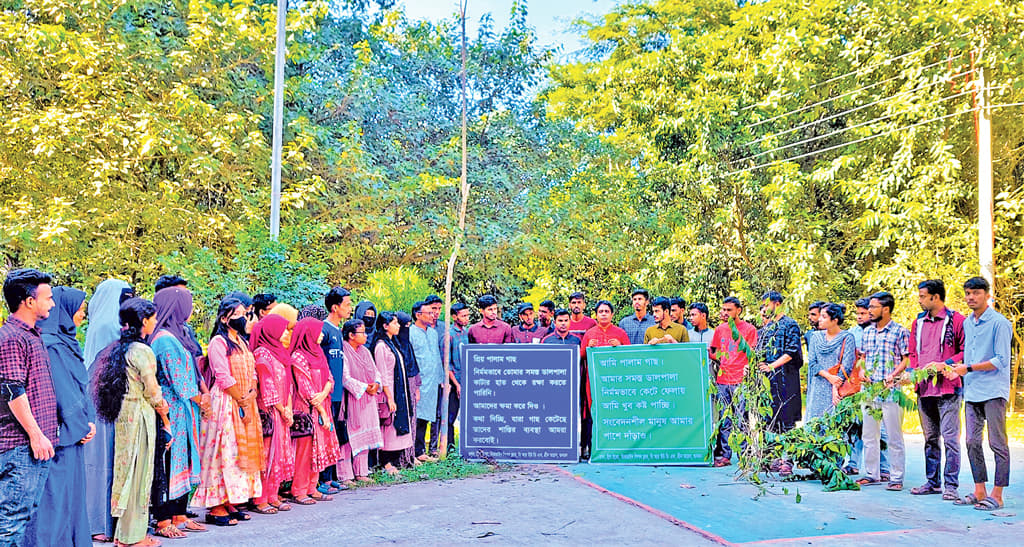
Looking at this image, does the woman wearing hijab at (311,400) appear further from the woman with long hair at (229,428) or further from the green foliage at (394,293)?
the green foliage at (394,293)

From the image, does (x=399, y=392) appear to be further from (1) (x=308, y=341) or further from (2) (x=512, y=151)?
(2) (x=512, y=151)

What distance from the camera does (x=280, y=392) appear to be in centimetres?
720

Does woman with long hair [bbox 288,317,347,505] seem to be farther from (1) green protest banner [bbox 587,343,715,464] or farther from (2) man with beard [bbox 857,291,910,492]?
(2) man with beard [bbox 857,291,910,492]

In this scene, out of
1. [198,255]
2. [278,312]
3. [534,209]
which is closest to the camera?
[278,312]

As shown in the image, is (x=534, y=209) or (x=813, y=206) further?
(x=813, y=206)

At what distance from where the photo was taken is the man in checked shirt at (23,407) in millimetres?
4652

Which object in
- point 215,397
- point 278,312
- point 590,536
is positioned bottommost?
point 590,536

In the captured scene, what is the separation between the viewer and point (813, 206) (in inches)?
726

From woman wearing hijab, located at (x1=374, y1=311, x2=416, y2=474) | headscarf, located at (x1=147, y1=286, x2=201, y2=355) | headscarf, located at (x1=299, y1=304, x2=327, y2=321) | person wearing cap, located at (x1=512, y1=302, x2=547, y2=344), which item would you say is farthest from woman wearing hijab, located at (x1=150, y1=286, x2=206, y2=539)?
person wearing cap, located at (x1=512, y1=302, x2=547, y2=344)

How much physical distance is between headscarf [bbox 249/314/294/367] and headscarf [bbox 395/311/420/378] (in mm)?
2192

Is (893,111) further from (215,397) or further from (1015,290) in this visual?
(215,397)

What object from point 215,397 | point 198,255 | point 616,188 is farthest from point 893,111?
point 215,397

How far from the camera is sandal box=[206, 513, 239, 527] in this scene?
22.1 feet

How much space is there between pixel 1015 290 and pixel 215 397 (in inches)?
554
